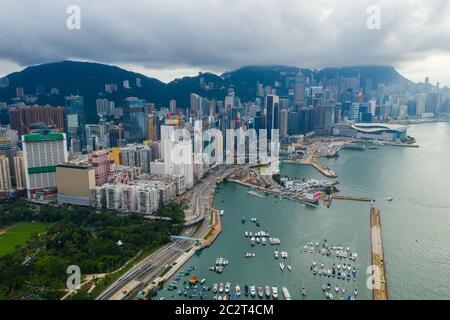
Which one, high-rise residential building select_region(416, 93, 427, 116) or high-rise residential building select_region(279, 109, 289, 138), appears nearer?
high-rise residential building select_region(279, 109, 289, 138)

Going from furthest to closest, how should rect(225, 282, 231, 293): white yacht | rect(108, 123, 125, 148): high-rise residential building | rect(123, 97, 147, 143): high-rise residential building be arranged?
rect(123, 97, 147, 143): high-rise residential building, rect(108, 123, 125, 148): high-rise residential building, rect(225, 282, 231, 293): white yacht

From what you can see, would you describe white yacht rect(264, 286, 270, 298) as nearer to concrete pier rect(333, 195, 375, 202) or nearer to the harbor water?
the harbor water

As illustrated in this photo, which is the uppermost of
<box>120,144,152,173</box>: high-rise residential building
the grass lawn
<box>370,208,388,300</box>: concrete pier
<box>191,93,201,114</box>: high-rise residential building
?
<box>191,93,201,114</box>: high-rise residential building

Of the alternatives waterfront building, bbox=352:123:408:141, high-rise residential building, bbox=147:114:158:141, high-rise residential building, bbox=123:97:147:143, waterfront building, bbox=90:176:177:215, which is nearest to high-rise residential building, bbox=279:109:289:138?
waterfront building, bbox=352:123:408:141

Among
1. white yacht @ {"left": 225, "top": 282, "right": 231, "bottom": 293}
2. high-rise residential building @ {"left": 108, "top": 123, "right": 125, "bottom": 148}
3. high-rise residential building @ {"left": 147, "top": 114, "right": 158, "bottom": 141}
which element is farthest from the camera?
high-rise residential building @ {"left": 147, "top": 114, "right": 158, "bottom": 141}

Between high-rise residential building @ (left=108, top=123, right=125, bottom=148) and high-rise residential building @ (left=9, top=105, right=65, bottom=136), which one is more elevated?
high-rise residential building @ (left=9, top=105, right=65, bottom=136)
